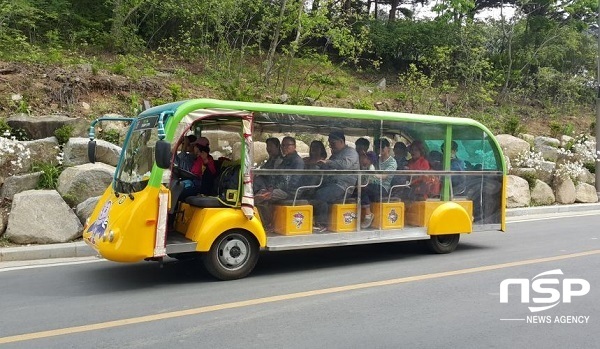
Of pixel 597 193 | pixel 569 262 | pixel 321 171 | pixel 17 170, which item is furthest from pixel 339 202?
pixel 597 193

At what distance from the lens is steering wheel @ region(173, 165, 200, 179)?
7.74 meters

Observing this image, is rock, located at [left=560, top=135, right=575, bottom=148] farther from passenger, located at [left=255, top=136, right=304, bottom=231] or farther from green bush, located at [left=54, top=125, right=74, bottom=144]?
green bush, located at [left=54, top=125, right=74, bottom=144]

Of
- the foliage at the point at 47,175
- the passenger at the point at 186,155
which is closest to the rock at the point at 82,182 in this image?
the foliage at the point at 47,175

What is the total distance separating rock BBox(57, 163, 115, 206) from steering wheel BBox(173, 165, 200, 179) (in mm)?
3215

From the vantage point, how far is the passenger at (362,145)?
830cm

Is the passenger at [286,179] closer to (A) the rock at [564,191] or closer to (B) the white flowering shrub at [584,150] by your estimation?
(A) the rock at [564,191]

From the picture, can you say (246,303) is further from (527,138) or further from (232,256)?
(527,138)

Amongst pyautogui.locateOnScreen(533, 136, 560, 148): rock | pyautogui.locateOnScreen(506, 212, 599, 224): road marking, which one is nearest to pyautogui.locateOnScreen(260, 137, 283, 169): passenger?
pyautogui.locateOnScreen(506, 212, 599, 224): road marking

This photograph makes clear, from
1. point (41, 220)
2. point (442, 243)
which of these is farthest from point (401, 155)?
point (41, 220)

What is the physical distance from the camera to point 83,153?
11.4m

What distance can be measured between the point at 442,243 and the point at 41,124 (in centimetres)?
865

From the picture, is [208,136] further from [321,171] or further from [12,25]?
[12,25]

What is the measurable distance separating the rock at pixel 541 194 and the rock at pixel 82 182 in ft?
38.7

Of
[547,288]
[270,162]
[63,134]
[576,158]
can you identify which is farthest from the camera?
[576,158]
